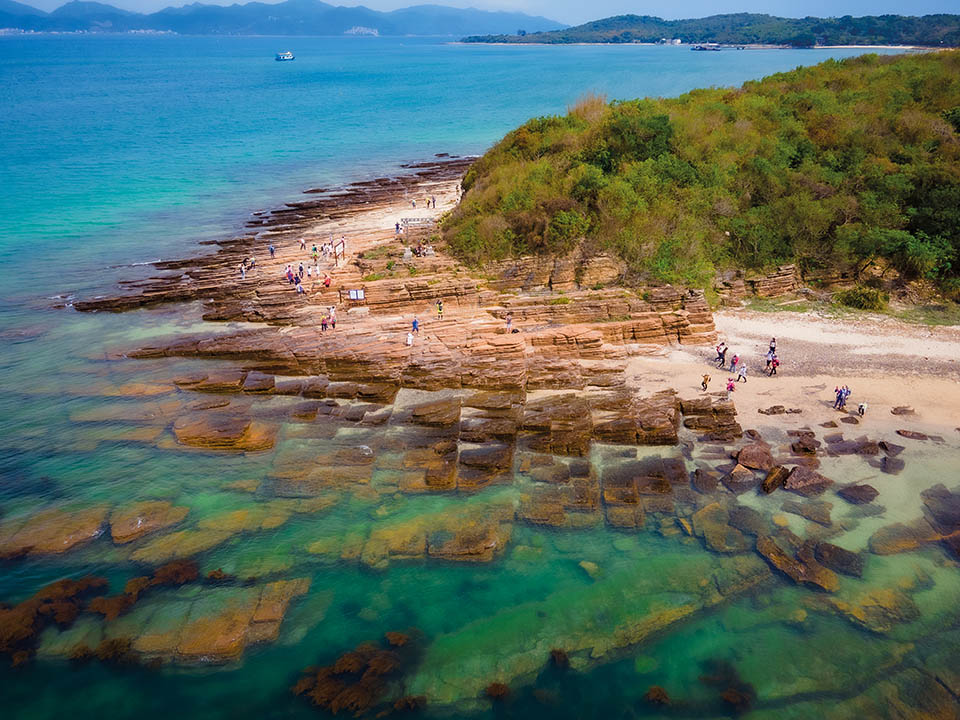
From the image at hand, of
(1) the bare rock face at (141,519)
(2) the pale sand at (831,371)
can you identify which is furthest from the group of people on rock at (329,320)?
(2) the pale sand at (831,371)

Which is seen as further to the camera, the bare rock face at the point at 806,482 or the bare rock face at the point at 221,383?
the bare rock face at the point at 221,383

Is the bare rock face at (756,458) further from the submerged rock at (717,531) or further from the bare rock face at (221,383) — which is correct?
the bare rock face at (221,383)

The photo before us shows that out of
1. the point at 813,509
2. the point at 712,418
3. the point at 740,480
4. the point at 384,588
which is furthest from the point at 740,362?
the point at 384,588

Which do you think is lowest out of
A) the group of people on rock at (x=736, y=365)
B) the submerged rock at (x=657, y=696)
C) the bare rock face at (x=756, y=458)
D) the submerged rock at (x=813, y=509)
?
the submerged rock at (x=657, y=696)

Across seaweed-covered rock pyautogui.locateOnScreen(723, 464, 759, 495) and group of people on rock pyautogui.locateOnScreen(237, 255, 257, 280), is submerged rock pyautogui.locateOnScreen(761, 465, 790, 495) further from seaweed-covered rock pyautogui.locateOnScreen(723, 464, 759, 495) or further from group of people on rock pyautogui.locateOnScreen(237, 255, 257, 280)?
group of people on rock pyautogui.locateOnScreen(237, 255, 257, 280)

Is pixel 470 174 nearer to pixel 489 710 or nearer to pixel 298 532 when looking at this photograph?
pixel 298 532

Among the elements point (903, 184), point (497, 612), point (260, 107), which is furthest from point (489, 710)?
point (260, 107)

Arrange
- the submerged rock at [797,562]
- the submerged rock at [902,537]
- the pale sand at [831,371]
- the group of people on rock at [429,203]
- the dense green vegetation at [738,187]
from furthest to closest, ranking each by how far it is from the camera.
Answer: the group of people on rock at [429,203]
the dense green vegetation at [738,187]
the pale sand at [831,371]
the submerged rock at [902,537]
the submerged rock at [797,562]

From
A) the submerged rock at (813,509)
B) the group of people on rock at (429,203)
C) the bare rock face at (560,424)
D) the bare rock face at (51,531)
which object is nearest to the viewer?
the bare rock face at (51,531)
